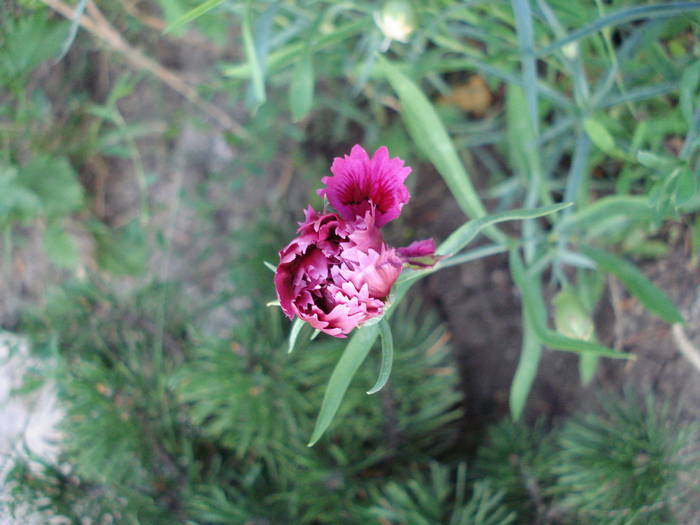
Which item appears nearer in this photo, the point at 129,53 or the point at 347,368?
the point at 347,368

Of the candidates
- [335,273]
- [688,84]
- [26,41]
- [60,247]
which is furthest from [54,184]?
[688,84]

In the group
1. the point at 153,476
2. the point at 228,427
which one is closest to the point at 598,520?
the point at 228,427

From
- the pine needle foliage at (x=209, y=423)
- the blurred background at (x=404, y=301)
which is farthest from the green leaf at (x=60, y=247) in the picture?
the pine needle foliage at (x=209, y=423)

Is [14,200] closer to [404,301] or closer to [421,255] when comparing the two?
[404,301]

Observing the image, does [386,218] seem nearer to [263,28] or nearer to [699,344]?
[263,28]

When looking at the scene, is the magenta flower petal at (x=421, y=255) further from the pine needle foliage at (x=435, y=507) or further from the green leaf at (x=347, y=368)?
the pine needle foliage at (x=435, y=507)

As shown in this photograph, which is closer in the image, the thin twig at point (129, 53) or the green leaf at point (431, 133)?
the green leaf at point (431, 133)

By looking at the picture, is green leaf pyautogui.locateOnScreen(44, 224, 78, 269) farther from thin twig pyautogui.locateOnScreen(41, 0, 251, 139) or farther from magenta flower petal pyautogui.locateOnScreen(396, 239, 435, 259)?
magenta flower petal pyautogui.locateOnScreen(396, 239, 435, 259)
